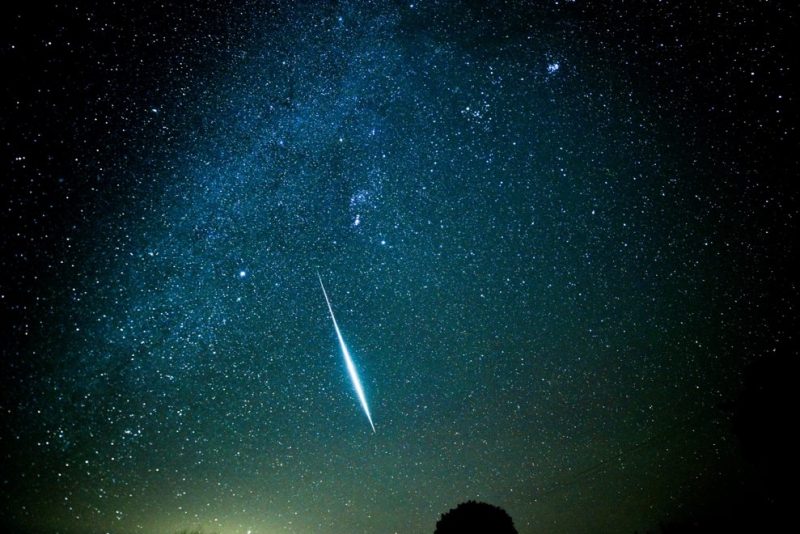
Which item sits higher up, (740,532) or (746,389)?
(746,389)

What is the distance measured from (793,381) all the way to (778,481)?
8.77 ft

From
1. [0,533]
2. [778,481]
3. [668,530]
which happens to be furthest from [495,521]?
[0,533]

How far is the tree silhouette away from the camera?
7367 millimetres

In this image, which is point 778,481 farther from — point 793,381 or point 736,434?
point 793,381

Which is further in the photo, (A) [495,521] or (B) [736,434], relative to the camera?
(B) [736,434]

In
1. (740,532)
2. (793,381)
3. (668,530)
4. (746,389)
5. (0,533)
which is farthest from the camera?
(0,533)

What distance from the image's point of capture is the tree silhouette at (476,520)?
737 cm

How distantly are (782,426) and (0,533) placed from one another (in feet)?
267

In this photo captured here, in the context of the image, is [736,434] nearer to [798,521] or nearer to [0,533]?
[798,521]

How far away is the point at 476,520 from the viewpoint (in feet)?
24.5

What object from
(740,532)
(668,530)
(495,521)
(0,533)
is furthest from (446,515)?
(0,533)

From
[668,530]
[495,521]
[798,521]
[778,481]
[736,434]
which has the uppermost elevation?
[495,521]

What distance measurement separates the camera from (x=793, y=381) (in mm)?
8375

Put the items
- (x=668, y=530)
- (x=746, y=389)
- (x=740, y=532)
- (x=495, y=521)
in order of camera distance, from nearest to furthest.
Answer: (x=495, y=521) < (x=746, y=389) < (x=740, y=532) < (x=668, y=530)
